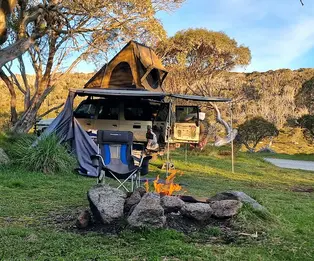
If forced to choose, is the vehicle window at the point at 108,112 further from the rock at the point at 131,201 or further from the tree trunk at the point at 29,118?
the rock at the point at 131,201

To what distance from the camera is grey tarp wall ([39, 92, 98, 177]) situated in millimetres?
9867

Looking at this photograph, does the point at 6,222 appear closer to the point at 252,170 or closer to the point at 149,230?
the point at 149,230

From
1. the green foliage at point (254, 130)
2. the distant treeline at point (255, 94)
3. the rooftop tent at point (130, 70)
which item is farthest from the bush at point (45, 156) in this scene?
the distant treeline at point (255, 94)

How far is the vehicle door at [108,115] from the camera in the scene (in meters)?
12.1

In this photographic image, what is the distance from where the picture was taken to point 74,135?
10062 millimetres

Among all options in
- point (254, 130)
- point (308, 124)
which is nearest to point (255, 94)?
point (254, 130)

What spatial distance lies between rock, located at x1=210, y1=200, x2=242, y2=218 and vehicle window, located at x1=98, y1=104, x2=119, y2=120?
7871 mm

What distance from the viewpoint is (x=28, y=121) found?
46.3 feet

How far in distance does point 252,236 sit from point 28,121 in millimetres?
11405

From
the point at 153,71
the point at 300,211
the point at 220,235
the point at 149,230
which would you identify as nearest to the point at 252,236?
the point at 220,235

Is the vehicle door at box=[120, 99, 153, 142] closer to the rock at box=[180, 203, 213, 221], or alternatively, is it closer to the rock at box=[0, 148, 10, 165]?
the rock at box=[0, 148, 10, 165]

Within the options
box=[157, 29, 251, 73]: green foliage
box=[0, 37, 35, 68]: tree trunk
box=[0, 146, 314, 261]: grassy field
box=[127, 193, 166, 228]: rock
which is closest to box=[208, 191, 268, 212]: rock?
box=[0, 146, 314, 261]: grassy field

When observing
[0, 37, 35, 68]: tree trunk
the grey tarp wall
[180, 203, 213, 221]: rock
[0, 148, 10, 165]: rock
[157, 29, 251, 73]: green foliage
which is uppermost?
[157, 29, 251, 73]: green foliage

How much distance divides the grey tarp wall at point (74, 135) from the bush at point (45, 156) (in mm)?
409
